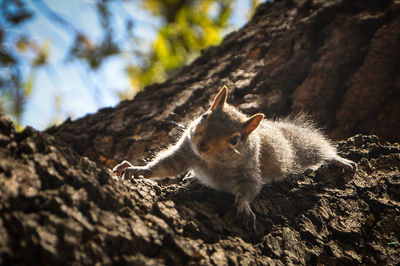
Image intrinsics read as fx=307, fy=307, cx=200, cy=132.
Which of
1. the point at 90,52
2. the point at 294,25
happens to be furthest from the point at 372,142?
the point at 90,52

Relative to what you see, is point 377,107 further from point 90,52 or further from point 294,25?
point 90,52

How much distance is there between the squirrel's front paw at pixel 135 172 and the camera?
2.54 m

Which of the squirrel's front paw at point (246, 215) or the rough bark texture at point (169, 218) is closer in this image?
the rough bark texture at point (169, 218)

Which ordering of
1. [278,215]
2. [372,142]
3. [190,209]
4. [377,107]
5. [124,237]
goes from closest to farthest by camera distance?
[124,237], [190,209], [278,215], [372,142], [377,107]

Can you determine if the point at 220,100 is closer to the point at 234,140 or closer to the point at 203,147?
the point at 234,140

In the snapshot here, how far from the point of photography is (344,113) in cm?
418

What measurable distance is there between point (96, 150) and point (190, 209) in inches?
74.1

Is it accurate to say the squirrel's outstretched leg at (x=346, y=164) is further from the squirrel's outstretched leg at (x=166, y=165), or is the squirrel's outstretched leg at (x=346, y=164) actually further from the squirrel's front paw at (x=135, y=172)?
the squirrel's front paw at (x=135, y=172)

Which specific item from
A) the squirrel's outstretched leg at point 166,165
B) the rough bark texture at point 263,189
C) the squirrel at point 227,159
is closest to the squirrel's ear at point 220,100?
the squirrel at point 227,159

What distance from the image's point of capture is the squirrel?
260cm

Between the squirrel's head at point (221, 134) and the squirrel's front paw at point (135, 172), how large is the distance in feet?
1.53

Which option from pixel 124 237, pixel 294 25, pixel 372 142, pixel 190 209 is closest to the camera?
pixel 124 237

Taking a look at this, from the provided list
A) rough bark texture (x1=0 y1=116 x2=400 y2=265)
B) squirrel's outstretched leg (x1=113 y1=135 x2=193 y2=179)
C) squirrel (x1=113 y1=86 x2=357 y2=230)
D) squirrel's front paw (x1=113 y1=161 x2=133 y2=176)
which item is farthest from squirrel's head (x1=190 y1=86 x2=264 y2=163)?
squirrel's front paw (x1=113 y1=161 x2=133 y2=176)

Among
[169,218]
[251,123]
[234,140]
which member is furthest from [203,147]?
[169,218]
